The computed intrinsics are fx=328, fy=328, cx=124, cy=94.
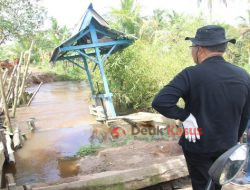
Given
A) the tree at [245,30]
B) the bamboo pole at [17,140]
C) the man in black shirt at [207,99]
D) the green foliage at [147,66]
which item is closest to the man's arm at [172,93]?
the man in black shirt at [207,99]

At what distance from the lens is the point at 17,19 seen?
577 inches

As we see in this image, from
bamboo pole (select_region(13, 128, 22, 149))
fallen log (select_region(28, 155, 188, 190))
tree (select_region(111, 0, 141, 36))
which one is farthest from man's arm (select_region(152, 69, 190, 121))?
tree (select_region(111, 0, 141, 36))

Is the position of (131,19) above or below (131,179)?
above

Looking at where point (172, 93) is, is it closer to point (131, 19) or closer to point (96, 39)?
point (96, 39)

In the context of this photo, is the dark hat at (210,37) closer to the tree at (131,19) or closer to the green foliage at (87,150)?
the green foliage at (87,150)

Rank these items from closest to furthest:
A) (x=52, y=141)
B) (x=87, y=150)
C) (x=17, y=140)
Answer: (x=87, y=150) < (x=17, y=140) < (x=52, y=141)

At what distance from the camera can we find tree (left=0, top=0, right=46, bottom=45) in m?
13.9

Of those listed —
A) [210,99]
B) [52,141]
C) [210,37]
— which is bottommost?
[52,141]

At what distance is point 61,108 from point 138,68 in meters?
5.86

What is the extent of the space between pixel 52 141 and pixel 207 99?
8671mm

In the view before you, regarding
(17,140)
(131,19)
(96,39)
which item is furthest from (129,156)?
(131,19)

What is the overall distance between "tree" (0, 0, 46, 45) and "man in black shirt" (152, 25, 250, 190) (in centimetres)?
1259

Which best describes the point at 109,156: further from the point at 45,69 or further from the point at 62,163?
the point at 45,69

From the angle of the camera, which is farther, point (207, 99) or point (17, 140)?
point (17, 140)
